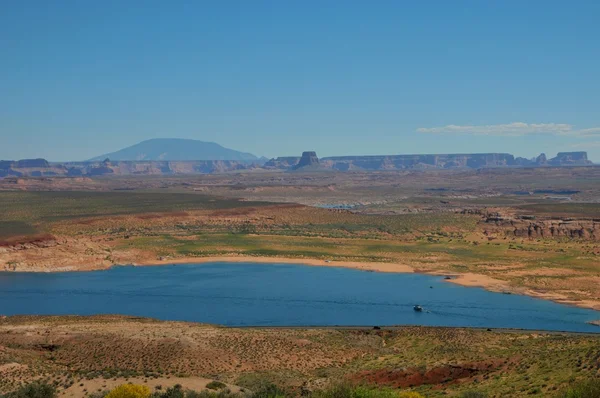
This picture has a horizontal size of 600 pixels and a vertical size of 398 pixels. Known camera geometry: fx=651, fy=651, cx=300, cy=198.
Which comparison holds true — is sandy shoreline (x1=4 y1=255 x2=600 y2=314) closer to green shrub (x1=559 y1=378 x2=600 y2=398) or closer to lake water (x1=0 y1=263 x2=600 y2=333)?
lake water (x1=0 y1=263 x2=600 y2=333)

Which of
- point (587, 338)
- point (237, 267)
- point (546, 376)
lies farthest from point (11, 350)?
point (237, 267)

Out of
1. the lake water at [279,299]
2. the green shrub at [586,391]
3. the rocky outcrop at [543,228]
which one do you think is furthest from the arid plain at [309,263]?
the lake water at [279,299]

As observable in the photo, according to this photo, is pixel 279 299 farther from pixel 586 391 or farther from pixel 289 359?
pixel 586 391

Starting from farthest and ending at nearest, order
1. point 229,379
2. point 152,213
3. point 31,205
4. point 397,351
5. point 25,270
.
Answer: point 31,205
point 152,213
point 25,270
point 397,351
point 229,379

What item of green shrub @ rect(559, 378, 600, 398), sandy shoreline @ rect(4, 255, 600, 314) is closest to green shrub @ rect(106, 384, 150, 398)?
green shrub @ rect(559, 378, 600, 398)

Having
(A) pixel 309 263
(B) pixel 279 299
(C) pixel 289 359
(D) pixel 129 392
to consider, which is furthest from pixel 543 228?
(D) pixel 129 392

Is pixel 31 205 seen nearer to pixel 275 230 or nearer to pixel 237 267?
pixel 275 230
